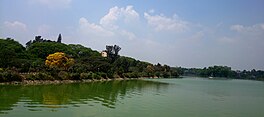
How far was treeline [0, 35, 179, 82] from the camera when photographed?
1868 inches

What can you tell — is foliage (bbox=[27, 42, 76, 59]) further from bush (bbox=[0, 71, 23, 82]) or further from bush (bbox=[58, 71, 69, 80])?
bush (bbox=[0, 71, 23, 82])

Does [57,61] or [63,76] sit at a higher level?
[57,61]

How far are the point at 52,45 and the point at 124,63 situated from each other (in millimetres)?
24662

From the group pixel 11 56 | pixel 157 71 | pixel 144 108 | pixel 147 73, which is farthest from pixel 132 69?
pixel 144 108

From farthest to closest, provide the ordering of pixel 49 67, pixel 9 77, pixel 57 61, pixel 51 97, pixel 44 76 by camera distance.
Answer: pixel 57 61
pixel 49 67
pixel 44 76
pixel 9 77
pixel 51 97

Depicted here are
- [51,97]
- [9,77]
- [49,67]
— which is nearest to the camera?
[51,97]

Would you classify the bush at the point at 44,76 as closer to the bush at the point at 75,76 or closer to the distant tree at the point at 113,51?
the bush at the point at 75,76

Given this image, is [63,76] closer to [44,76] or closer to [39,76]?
[44,76]

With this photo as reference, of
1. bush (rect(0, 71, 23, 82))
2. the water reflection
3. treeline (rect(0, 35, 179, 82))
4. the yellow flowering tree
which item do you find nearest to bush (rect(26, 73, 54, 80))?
treeline (rect(0, 35, 179, 82))

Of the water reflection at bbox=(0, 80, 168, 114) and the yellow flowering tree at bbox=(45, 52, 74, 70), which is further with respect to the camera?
the yellow flowering tree at bbox=(45, 52, 74, 70)

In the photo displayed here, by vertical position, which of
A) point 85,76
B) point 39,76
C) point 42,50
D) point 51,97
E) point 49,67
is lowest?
point 51,97

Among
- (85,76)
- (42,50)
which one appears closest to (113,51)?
(42,50)

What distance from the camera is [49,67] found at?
56938mm

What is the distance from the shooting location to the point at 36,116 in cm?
1717
